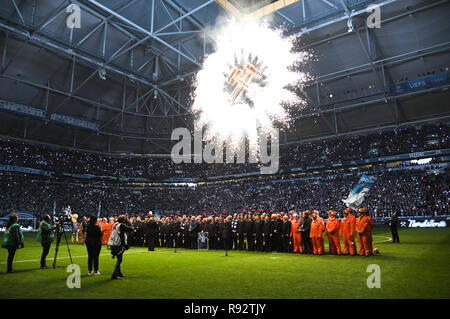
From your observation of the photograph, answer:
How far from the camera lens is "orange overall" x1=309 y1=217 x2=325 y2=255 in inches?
485

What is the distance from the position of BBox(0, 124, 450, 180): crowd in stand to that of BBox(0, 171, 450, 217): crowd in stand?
214 centimetres

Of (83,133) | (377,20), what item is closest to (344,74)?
(377,20)

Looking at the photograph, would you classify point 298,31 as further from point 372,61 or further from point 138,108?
point 138,108

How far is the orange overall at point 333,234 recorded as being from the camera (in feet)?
40.1

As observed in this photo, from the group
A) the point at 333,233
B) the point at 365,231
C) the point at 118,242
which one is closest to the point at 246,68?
the point at 333,233

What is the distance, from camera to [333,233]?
12359 mm

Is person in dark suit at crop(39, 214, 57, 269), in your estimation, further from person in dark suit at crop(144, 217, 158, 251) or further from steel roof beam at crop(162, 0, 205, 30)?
steel roof beam at crop(162, 0, 205, 30)

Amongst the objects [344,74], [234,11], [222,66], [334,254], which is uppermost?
[344,74]

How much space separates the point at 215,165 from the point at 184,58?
22.3m

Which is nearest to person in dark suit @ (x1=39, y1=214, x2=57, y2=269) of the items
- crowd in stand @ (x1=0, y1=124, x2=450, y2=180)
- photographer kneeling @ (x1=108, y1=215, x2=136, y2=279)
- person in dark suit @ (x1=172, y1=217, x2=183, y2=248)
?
photographer kneeling @ (x1=108, y1=215, x2=136, y2=279)

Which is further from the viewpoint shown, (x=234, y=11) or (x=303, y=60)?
(x=303, y=60)

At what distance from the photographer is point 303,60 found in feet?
91.7

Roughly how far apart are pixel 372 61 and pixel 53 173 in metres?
37.9

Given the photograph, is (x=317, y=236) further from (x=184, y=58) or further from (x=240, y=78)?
(x=184, y=58)
